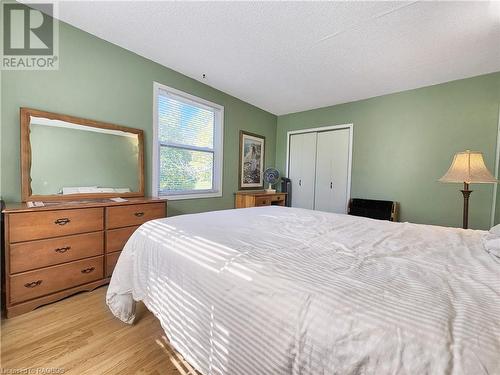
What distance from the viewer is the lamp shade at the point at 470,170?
1.97m

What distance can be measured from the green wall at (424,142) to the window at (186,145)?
2.01 m

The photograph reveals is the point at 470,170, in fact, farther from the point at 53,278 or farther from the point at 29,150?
the point at 29,150

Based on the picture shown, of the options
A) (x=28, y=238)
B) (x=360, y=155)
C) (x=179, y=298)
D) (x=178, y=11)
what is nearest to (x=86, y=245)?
(x=28, y=238)

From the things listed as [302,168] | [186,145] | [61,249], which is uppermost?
[186,145]

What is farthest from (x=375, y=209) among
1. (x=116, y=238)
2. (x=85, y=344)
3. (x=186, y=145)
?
(x=85, y=344)

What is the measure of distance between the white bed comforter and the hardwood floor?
0.31 meters

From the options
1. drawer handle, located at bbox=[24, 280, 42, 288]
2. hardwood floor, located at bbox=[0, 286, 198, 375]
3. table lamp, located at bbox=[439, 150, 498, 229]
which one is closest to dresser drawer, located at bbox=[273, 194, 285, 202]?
table lamp, located at bbox=[439, 150, 498, 229]

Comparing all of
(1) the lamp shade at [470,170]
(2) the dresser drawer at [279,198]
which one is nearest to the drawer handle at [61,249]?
(2) the dresser drawer at [279,198]

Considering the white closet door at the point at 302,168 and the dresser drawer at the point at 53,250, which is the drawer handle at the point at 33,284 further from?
the white closet door at the point at 302,168

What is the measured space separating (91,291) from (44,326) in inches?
18.6

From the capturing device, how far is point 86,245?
6.43 feet

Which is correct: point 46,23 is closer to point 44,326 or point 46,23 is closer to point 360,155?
point 44,326

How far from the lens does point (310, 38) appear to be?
213 cm

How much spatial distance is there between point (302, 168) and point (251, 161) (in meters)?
1.06
